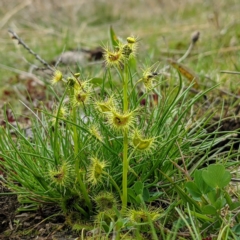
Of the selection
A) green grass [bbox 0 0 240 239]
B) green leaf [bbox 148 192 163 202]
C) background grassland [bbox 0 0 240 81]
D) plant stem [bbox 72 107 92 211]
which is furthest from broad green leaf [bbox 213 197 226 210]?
background grassland [bbox 0 0 240 81]

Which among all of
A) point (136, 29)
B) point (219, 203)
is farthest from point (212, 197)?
point (136, 29)

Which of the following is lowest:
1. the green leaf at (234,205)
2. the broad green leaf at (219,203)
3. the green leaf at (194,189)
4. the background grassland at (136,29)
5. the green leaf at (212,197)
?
the green leaf at (234,205)

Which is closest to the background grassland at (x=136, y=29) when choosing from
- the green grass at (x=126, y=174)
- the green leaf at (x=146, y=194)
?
the green grass at (x=126, y=174)

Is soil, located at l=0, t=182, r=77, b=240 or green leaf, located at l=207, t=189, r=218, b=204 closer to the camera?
green leaf, located at l=207, t=189, r=218, b=204

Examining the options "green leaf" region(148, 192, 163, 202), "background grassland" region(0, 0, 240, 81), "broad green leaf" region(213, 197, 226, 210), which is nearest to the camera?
"broad green leaf" region(213, 197, 226, 210)

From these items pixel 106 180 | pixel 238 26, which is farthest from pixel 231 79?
pixel 238 26

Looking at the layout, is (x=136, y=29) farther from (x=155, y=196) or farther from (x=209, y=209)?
(x=209, y=209)

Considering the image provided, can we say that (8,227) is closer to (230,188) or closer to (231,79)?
(230,188)

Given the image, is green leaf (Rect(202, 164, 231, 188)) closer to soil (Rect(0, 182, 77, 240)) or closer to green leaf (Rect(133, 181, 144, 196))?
green leaf (Rect(133, 181, 144, 196))

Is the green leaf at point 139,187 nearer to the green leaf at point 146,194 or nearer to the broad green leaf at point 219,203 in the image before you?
the green leaf at point 146,194
